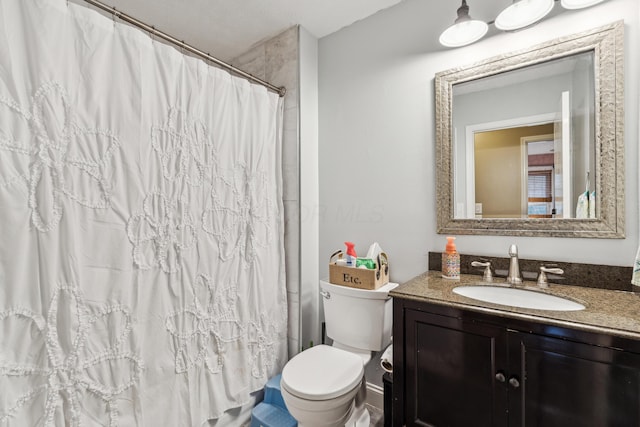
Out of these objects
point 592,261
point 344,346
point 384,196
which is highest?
point 384,196

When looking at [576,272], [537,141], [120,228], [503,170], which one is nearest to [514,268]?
[576,272]

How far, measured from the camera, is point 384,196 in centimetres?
178

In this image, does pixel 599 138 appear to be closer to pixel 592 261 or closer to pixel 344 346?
pixel 592 261

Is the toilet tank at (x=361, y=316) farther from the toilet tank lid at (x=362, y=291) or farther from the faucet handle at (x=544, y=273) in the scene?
the faucet handle at (x=544, y=273)

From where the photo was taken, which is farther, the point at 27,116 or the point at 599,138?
the point at 599,138

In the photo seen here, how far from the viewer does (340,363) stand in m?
1.46

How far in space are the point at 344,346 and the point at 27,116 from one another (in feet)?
5.53

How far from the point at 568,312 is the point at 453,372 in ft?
1.45

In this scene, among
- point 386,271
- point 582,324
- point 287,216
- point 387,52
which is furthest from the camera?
point 287,216

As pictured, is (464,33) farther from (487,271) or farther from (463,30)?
(487,271)

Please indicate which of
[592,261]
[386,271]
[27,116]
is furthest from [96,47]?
[592,261]

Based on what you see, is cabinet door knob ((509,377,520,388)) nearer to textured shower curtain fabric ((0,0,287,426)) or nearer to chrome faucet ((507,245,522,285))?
chrome faucet ((507,245,522,285))

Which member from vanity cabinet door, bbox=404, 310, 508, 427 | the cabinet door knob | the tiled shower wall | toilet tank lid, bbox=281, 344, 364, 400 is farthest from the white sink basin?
the tiled shower wall

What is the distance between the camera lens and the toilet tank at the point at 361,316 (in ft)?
5.01
